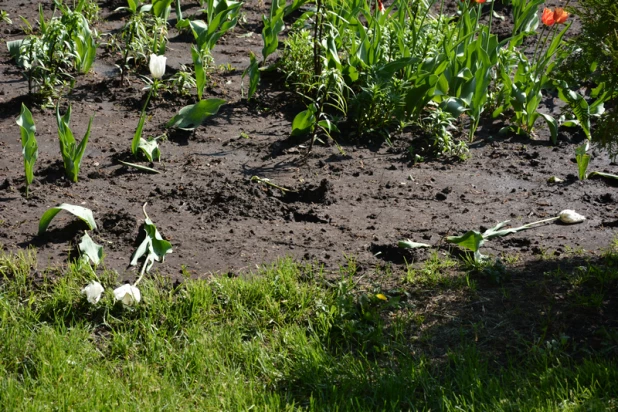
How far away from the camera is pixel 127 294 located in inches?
126

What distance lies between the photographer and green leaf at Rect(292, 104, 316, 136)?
15.5 feet

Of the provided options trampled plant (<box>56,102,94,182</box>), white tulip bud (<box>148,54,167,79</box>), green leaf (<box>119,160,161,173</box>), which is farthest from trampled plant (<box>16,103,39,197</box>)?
white tulip bud (<box>148,54,167,79</box>)

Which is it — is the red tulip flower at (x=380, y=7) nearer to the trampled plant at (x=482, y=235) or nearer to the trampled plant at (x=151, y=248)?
the trampled plant at (x=482, y=235)

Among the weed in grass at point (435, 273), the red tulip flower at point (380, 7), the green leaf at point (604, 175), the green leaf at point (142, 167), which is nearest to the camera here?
the weed in grass at point (435, 273)

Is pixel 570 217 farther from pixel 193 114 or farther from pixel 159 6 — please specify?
pixel 159 6

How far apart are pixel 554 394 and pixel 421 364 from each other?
49cm

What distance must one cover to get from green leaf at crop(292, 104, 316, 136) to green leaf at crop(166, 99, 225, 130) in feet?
1.58

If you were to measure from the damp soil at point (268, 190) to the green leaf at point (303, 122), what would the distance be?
0.32 ft

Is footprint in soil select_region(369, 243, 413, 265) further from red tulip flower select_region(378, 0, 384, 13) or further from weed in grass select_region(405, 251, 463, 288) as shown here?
red tulip flower select_region(378, 0, 384, 13)

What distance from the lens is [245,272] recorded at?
3584 millimetres

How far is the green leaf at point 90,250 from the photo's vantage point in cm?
353

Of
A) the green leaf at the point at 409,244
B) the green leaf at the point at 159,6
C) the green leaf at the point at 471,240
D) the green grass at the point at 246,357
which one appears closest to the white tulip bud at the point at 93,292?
the green grass at the point at 246,357

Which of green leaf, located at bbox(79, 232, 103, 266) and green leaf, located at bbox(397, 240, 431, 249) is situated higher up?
green leaf, located at bbox(397, 240, 431, 249)

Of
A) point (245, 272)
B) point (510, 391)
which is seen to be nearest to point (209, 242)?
point (245, 272)
